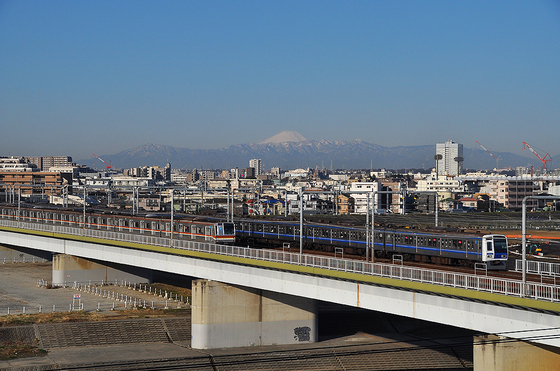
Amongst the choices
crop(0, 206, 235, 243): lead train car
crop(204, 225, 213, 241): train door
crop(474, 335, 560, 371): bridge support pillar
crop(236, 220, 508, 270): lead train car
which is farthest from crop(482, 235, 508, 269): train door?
crop(204, 225, 213, 241): train door

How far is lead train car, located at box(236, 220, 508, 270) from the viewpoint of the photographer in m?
45.8

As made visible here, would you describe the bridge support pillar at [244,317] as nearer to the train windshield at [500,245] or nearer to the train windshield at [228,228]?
the train windshield at [228,228]

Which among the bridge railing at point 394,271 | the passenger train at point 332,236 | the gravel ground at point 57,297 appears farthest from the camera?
the gravel ground at point 57,297

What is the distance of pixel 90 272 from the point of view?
79562 mm

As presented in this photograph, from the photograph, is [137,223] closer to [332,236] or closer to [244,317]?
[332,236]

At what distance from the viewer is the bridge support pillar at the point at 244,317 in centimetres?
5291

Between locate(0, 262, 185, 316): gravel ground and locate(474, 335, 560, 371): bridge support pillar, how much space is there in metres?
37.4

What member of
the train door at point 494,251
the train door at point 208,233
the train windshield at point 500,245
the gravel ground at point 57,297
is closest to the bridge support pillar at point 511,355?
the train door at point 494,251

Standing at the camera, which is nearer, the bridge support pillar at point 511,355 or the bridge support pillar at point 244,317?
the bridge support pillar at point 511,355

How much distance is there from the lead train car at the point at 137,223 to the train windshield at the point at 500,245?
81.2 feet

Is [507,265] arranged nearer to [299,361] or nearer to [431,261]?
[431,261]

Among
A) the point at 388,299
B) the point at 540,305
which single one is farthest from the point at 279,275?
the point at 540,305

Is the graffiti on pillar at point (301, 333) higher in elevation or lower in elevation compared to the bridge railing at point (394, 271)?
lower

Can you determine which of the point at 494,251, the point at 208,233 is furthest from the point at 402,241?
the point at 208,233
